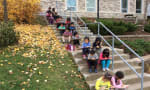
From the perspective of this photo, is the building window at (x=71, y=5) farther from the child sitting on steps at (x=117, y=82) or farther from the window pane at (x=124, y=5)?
the child sitting on steps at (x=117, y=82)

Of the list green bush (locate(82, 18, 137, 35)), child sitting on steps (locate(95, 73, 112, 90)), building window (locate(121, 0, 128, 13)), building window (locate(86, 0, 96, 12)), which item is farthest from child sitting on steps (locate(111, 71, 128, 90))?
building window (locate(121, 0, 128, 13))

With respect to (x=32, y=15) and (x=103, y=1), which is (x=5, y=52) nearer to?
(x=32, y=15)

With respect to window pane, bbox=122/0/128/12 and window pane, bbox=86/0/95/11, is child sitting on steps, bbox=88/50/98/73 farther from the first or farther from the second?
window pane, bbox=122/0/128/12

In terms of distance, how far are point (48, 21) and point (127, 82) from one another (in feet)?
20.2

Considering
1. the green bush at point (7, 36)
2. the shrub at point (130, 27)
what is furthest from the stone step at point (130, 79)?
the shrub at point (130, 27)

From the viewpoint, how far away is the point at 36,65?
4.75 meters

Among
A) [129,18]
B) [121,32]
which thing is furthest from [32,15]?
[129,18]

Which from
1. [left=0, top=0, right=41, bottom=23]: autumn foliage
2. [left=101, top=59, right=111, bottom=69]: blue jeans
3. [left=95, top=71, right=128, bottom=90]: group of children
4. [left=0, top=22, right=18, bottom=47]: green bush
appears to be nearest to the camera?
[left=95, top=71, right=128, bottom=90]: group of children

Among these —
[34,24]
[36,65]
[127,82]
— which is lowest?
[127,82]

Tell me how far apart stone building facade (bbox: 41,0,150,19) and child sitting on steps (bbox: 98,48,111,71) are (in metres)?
8.70

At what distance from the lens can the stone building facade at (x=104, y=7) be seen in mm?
13117

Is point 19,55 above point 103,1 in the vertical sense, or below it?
below

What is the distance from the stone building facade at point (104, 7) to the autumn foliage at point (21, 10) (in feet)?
11.0

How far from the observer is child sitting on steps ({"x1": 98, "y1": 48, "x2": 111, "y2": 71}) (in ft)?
15.8
